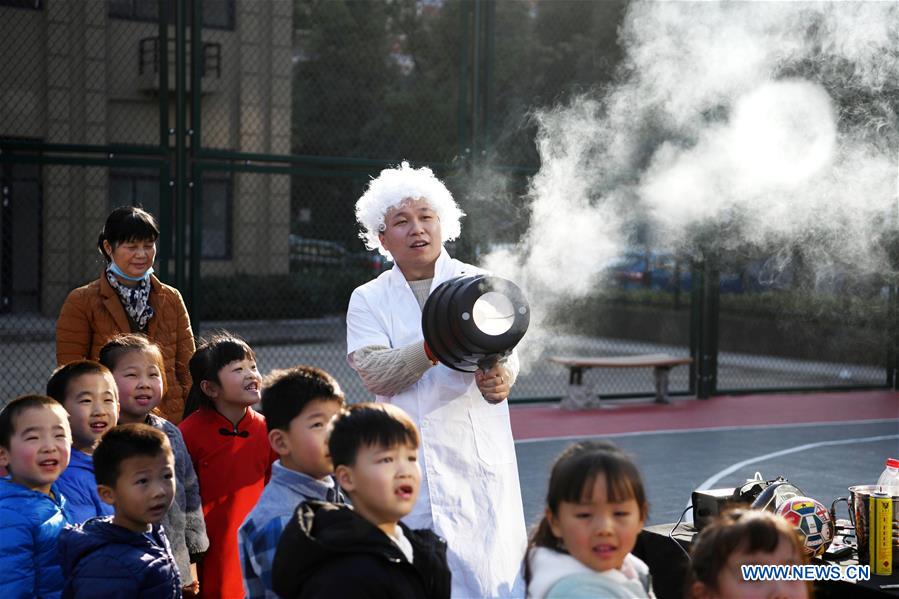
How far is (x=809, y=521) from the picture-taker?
351 cm

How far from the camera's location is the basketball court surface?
25.3ft

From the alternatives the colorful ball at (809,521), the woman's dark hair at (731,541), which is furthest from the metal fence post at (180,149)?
the woman's dark hair at (731,541)

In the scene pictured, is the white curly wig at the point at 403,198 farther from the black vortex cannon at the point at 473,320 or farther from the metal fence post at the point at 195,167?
the metal fence post at the point at 195,167

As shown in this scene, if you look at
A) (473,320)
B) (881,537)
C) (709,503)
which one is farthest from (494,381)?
(881,537)

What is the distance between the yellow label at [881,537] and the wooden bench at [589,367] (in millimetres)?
7681

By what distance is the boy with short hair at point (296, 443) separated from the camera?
2.93 meters

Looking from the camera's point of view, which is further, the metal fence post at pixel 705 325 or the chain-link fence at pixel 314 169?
the metal fence post at pixel 705 325

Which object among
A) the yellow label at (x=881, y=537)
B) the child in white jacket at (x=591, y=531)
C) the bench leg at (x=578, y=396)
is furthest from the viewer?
the bench leg at (x=578, y=396)

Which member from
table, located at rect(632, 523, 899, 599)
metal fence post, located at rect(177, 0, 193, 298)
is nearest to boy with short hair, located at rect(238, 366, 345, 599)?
table, located at rect(632, 523, 899, 599)

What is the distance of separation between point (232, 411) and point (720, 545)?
7.02ft

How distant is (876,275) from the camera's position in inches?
528

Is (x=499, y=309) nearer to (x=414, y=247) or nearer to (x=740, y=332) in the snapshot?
(x=414, y=247)

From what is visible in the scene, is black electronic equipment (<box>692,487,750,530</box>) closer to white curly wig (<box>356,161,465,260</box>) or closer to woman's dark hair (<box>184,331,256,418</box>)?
white curly wig (<box>356,161,465,260</box>)

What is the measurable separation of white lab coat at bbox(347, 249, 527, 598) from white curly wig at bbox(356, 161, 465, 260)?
0.17 m
